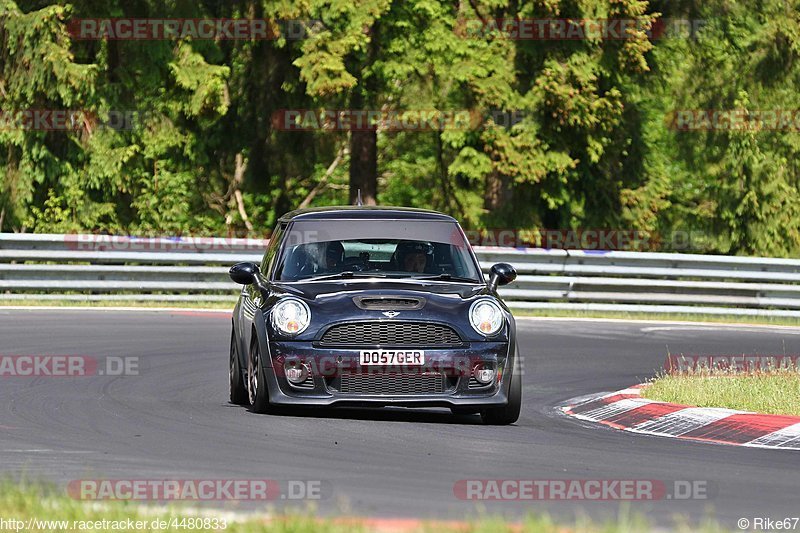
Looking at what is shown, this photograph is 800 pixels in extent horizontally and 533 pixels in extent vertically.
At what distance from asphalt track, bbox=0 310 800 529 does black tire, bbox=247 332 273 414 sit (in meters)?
0.15

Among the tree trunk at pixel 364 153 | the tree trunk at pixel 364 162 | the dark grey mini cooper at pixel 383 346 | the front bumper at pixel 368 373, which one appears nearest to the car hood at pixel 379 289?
the dark grey mini cooper at pixel 383 346

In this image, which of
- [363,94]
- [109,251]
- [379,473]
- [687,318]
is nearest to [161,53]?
[363,94]

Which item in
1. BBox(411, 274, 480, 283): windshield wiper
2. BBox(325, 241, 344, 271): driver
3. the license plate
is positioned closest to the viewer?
the license plate

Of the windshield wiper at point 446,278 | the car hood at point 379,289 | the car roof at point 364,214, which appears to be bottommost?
the car hood at point 379,289

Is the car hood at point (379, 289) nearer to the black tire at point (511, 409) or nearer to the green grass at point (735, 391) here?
→ the black tire at point (511, 409)

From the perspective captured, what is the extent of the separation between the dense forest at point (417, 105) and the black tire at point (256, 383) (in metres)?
18.5

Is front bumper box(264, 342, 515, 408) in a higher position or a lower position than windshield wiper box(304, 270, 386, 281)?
lower

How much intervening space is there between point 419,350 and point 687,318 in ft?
43.3

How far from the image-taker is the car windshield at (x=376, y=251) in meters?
12.1

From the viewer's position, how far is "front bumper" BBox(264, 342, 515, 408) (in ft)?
36.2

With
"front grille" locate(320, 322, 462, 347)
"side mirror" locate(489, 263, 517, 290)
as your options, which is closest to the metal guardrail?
"side mirror" locate(489, 263, 517, 290)

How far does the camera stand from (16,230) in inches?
1206

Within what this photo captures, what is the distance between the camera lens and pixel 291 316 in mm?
11164

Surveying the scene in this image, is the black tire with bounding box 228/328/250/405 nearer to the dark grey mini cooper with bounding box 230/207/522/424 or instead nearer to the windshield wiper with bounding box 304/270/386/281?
the dark grey mini cooper with bounding box 230/207/522/424
